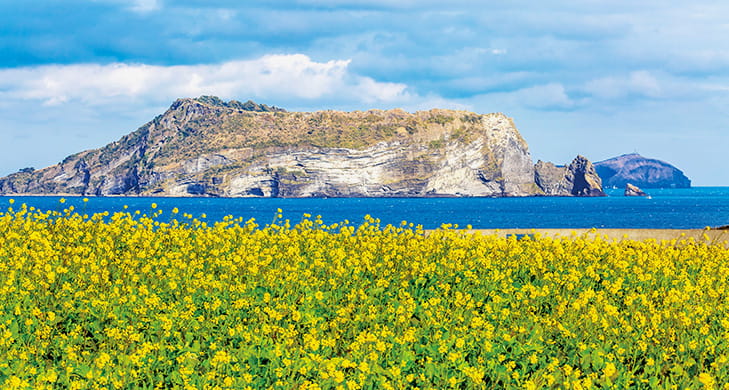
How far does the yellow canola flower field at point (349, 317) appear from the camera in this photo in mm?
6805

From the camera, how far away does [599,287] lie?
1157 cm

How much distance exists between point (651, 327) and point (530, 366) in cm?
204

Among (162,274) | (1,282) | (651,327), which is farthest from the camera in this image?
(162,274)

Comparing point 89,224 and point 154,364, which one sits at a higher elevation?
point 89,224

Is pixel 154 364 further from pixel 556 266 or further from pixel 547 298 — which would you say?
pixel 556 266

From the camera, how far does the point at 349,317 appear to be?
8.80m

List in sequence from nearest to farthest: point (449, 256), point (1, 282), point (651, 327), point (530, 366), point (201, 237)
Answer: point (530, 366), point (651, 327), point (1, 282), point (449, 256), point (201, 237)

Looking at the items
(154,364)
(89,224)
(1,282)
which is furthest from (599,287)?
(89,224)

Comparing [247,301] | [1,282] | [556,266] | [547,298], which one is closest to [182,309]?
[247,301]

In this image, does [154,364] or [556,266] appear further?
[556,266]

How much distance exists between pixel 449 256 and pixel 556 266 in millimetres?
1901

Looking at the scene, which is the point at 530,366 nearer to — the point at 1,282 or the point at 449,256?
the point at 449,256

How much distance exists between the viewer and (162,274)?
11.0 metres

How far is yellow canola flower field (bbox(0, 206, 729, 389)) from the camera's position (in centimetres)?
680
